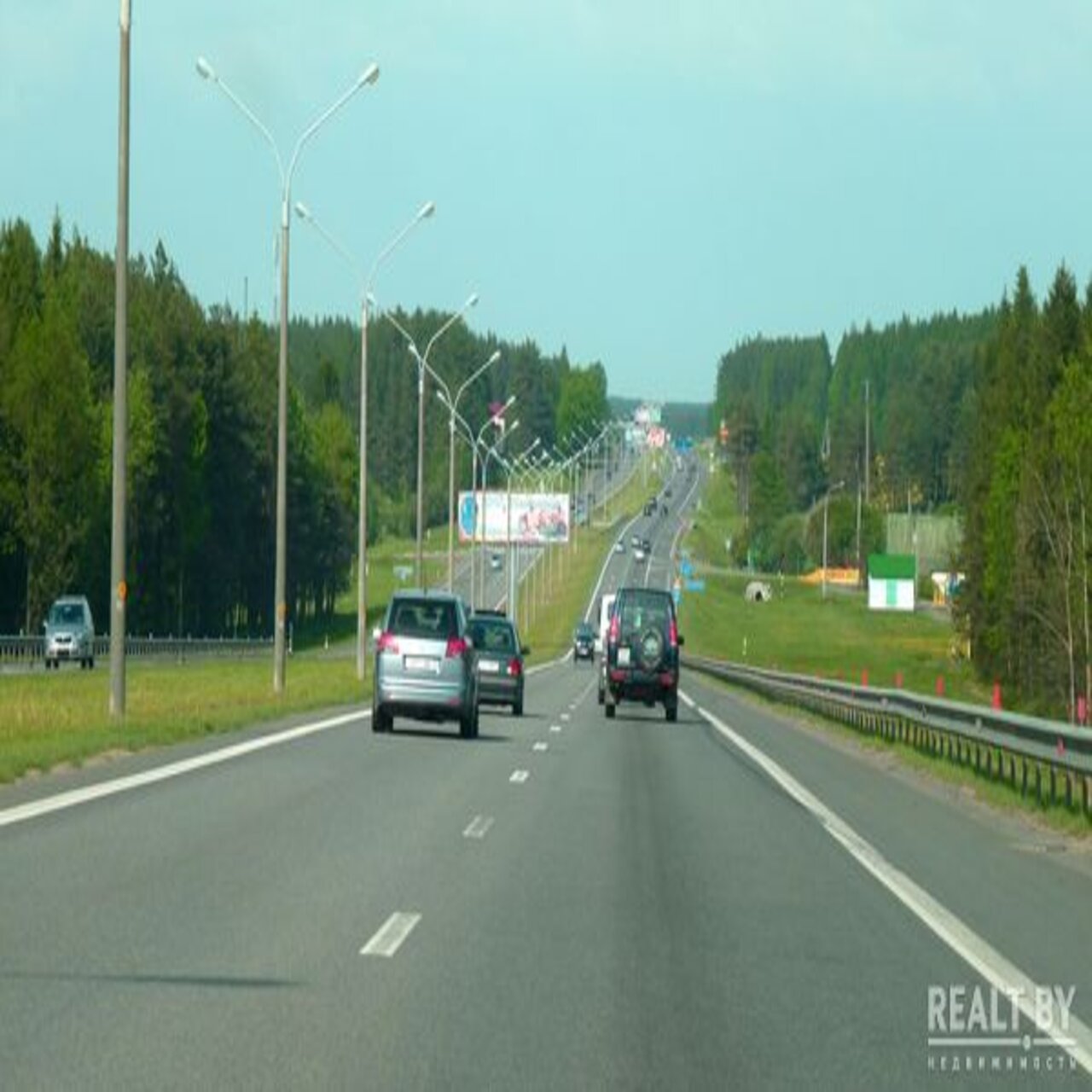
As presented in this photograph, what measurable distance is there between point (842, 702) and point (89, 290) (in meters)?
80.8

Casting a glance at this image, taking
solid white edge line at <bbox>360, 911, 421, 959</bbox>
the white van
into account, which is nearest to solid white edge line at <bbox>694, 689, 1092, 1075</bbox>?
solid white edge line at <bbox>360, 911, 421, 959</bbox>

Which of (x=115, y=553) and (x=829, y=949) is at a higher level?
(x=115, y=553)

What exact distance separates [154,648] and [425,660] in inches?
2427

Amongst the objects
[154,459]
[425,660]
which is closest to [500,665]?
[425,660]

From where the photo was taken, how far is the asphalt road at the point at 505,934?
1046cm

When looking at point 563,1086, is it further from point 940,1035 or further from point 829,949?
point 829,949

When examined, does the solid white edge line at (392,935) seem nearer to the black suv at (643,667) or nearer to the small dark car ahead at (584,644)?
the black suv at (643,667)

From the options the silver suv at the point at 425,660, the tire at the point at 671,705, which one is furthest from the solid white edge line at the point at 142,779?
the tire at the point at 671,705

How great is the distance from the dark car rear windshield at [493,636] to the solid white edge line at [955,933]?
23.9 m

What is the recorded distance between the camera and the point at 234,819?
21.2 meters

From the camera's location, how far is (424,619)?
3703cm

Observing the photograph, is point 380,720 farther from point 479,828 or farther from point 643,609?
point 643,609

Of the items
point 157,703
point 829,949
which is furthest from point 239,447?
point 829,949

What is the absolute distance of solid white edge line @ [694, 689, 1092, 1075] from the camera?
11516 millimetres
